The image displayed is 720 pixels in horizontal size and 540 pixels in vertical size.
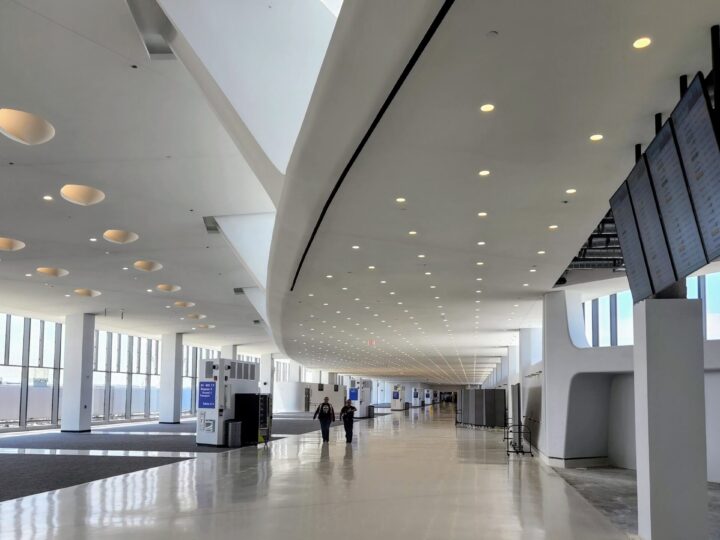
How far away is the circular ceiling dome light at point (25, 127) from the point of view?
33.4ft

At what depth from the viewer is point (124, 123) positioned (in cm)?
1030

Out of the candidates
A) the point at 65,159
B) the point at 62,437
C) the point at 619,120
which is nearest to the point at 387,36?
the point at 619,120

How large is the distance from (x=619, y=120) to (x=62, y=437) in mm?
26584

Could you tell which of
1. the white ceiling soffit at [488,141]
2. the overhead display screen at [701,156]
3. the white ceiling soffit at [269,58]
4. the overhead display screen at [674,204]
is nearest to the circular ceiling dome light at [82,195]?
the white ceiling soffit at [488,141]

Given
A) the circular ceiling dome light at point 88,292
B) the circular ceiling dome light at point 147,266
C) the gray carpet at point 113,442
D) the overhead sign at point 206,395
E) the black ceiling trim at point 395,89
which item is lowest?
the gray carpet at point 113,442

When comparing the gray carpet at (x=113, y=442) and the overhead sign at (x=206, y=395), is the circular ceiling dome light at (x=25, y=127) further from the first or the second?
the overhead sign at (x=206, y=395)

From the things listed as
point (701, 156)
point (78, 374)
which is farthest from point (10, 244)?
point (701, 156)

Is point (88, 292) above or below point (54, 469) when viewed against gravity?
above

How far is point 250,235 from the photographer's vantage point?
53.0 ft

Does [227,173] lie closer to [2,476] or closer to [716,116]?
[2,476]

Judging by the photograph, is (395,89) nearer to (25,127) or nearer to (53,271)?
A: (25,127)

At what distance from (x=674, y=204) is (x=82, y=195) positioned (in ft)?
38.7

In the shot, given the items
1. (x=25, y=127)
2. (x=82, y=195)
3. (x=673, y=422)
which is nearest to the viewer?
(x=673, y=422)

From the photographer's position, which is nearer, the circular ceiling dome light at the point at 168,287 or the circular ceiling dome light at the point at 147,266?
the circular ceiling dome light at the point at 147,266
